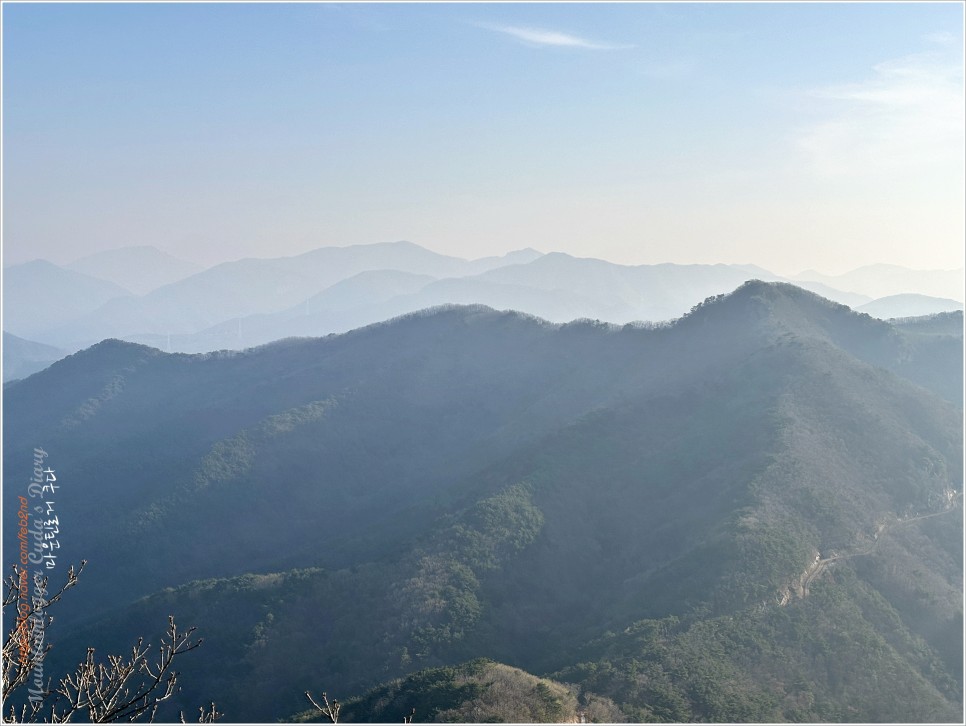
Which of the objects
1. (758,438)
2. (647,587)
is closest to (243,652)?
(647,587)

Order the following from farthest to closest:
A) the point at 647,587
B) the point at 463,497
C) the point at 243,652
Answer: the point at 463,497 → the point at 243,652 → the point at 647,587

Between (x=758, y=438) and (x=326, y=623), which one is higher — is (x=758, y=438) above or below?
above

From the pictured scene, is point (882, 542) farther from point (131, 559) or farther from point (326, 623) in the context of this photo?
point (131, 559)

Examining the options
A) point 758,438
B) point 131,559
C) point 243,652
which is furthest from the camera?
point 131,559

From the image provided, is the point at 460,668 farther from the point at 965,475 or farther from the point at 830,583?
the point at 965,475

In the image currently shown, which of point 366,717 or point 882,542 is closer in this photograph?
point 366,717

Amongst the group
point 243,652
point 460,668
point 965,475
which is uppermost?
point 965,475
